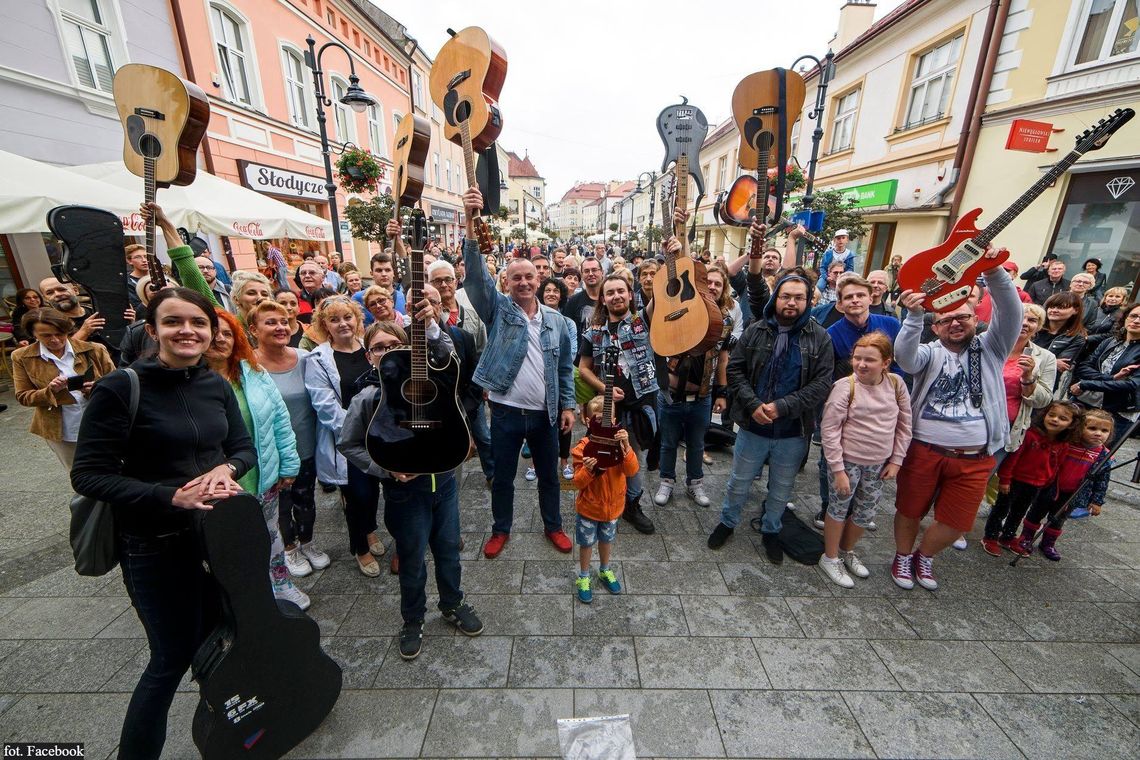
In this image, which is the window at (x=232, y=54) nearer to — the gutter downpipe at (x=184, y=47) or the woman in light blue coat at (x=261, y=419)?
the gutter downpipe at (x=184, y=47)

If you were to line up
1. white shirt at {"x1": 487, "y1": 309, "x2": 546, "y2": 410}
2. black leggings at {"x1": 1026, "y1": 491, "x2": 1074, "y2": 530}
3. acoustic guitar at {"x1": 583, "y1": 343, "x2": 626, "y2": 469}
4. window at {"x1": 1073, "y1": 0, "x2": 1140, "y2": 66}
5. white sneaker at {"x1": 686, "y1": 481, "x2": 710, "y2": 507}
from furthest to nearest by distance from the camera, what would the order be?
window at {"x1": 1073, "y1": 0, "x2": 1140, "y2": 66} < white sneaker at {"x1": 686, "y1": 481, "x2": 710, "y2": 507} < black leggings at {"x1": 1026, "y1": 491, "x2": 1074, "y2": 530} < white shirt at {"x1": 487, "y1": 309, "x2": 546, "y2": 410} < acoustic guitar at {"x1": 583, "y1": 343, "x2": 626, "y2": 469}

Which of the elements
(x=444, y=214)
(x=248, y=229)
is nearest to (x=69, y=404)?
(x=248, y=229)

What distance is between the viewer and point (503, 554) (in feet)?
11.2

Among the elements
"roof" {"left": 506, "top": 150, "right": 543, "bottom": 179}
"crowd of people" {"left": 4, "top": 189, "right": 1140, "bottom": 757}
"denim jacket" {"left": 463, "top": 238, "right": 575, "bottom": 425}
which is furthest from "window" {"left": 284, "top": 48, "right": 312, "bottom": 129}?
"roof" {"left": 506, "top": 150, "right": 543, "bottom": 179}

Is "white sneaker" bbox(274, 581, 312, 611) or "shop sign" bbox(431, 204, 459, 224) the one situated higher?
"shop sign" bbox(431, 204, 459, 224)

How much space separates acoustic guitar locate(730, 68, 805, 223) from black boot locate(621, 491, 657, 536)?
2.48 metres

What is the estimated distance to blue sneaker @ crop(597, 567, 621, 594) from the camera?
9.85ft

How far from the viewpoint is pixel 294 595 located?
Answer: 2.82 m

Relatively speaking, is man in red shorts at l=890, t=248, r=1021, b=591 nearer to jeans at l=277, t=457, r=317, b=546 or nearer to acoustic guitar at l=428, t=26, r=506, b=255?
acoustic guitar at l=428, t=26, r=506, b=255

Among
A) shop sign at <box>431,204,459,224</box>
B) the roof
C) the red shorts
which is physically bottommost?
the red shorts

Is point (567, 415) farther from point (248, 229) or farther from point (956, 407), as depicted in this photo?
point (248, 229)

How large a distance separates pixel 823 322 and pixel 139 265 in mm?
7768

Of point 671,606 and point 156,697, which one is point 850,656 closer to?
point 671,606

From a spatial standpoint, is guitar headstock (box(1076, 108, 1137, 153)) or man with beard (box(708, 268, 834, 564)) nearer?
A: guitar headstock (box(1076, 108, 1137, 153))
